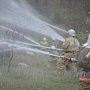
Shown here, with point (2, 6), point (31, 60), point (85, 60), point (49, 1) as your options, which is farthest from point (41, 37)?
point (85, 60)

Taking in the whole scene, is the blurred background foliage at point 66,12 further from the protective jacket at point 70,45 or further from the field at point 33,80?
the field at point 33,80

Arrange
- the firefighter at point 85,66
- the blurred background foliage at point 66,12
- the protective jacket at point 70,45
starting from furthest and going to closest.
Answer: the blurred background foliage at point 66,12
the protective jacket at point 70,45
the firefighter at point 85,66

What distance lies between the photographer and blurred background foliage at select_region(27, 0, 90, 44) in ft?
87.2

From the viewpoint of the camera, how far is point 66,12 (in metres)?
28.8

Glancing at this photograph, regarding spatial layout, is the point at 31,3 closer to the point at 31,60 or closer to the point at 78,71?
the point at 31,60

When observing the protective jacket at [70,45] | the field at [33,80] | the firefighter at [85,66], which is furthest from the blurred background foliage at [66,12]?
the firefighter at [85,66]

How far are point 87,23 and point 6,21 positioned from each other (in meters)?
9.90

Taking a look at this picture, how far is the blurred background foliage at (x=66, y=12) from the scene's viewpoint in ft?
87.2

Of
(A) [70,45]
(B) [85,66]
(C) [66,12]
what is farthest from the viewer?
(C) [66,12]

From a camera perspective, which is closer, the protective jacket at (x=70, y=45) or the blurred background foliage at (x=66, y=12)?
the protective jacket at (x=70, y=45)

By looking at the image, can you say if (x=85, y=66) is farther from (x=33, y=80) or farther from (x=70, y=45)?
(x=70, y=45)

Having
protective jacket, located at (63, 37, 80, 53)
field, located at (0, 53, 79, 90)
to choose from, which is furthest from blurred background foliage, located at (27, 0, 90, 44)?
field, located at (0, 53, 79, 90)

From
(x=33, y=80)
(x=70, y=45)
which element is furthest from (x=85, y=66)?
(x=70, y=45)

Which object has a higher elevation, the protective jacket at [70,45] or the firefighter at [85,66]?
the protective jacket at [70,45]
